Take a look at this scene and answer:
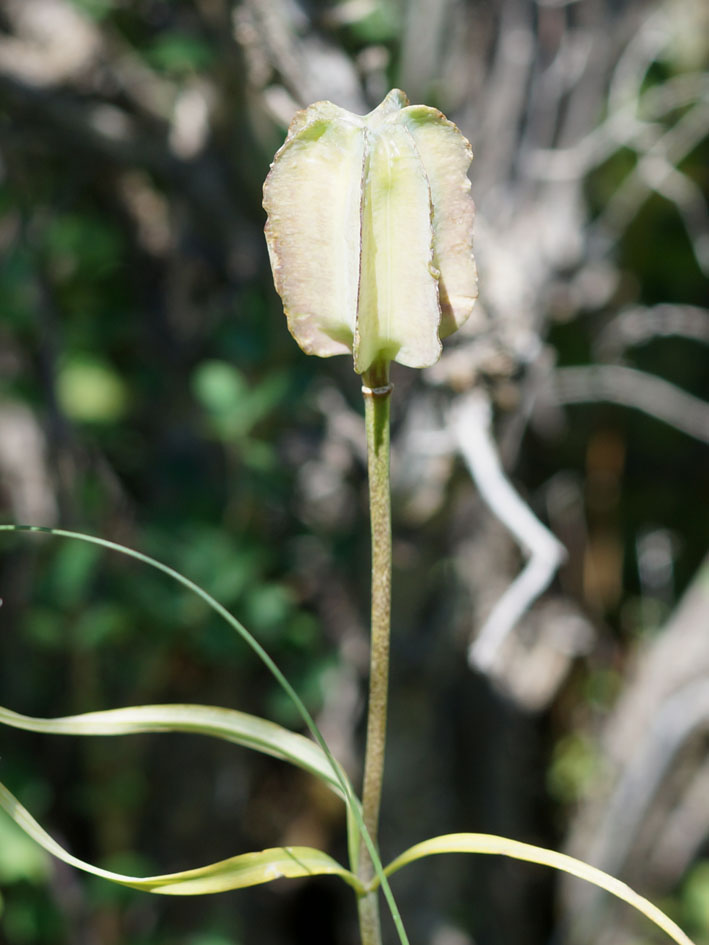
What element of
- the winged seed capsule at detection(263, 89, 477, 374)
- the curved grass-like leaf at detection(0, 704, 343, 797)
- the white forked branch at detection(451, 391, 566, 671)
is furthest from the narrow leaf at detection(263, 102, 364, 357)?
the white forked branch at detection(451, 391, 566, 671)

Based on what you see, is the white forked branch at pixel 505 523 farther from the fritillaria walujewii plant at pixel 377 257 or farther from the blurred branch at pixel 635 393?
the blurred branch at pixel 635 393

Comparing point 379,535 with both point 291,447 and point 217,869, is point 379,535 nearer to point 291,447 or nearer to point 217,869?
point 217,869

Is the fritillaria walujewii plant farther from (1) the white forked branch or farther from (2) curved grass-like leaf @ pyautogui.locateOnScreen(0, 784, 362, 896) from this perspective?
(1) the white forked branch

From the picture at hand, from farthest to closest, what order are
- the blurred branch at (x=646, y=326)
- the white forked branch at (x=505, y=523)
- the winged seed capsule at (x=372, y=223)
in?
the blurred branch at (x=646, y=326) < the white forked branch at (x=505, y=523) < the winged seed capsule at (x=372, y=223)

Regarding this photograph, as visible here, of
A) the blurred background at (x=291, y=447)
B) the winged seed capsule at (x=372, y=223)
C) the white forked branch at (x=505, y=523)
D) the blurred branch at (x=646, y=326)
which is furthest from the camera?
the blurred branch at (x=646, y=326)

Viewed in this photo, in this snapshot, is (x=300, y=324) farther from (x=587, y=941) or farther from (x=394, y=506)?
(x=587, y=941)

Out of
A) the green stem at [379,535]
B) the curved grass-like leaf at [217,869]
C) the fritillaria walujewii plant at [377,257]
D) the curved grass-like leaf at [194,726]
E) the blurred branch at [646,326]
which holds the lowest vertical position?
the curved grass-like leaf at [217,869]

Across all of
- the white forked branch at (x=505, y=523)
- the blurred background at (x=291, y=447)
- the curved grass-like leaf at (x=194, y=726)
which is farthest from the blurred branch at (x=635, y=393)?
the curved grass-like leaf at (x=194, y=726)
